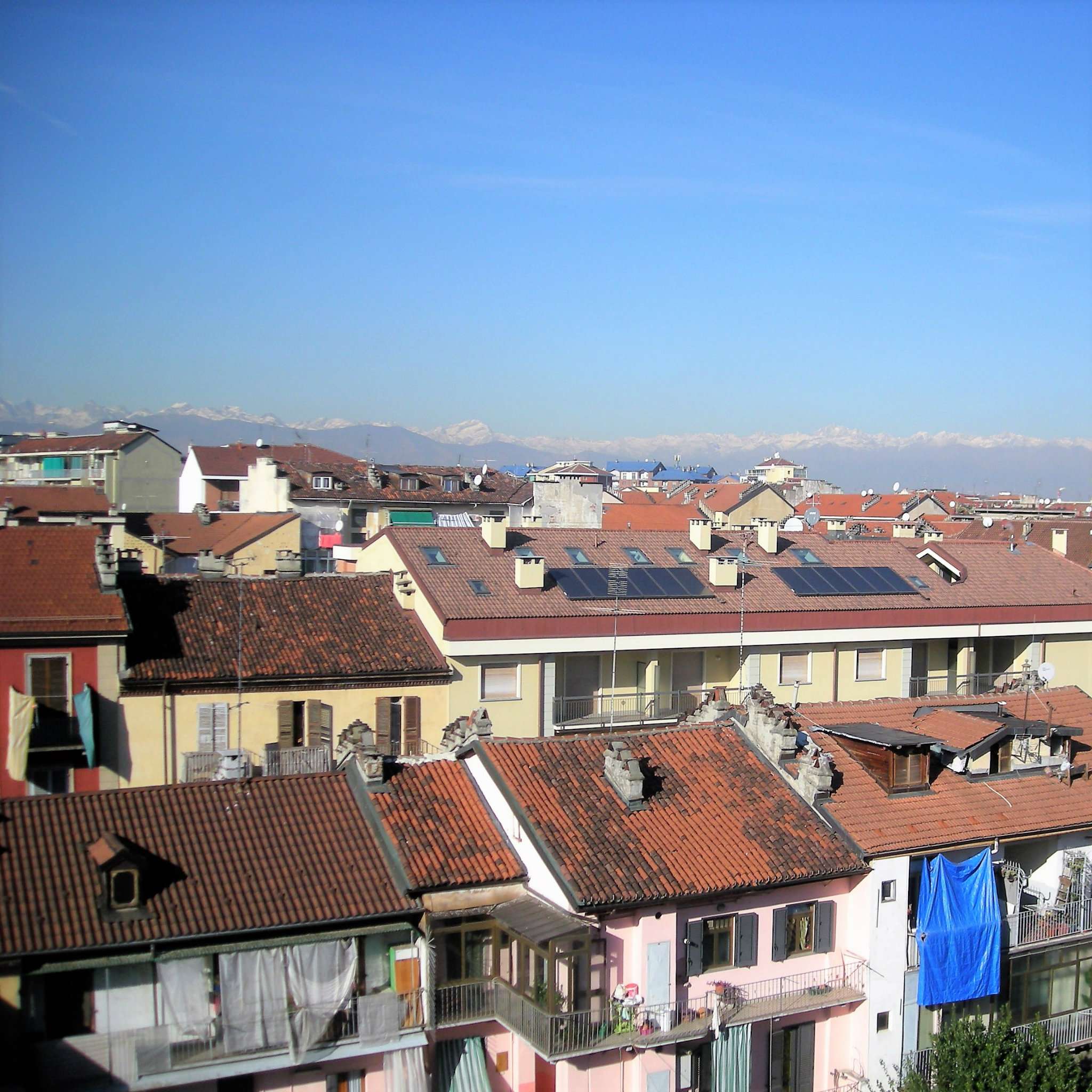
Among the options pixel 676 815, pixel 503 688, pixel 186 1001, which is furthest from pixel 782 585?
pixel 186 1001

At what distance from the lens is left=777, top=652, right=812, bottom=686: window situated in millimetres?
38219

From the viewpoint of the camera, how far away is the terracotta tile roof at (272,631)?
30969 millimetres

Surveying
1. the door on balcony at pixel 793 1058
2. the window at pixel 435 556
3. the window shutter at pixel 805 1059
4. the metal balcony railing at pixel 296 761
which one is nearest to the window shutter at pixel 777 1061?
the door on balcony at pixel 793 1058

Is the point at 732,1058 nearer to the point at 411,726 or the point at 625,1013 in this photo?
the point at 625,1013

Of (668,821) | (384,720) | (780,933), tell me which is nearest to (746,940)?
(780,933)

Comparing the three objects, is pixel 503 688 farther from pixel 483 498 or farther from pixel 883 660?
pixel 483 498

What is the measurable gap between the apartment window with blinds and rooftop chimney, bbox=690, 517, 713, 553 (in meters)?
17.0

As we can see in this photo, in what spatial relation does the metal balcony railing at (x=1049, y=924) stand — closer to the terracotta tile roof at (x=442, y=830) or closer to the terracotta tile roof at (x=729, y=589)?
the terracotta tile roof at (x=442, y=830)

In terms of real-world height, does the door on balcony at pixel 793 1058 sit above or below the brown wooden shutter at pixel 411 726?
below

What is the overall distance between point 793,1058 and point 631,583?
1641 cm

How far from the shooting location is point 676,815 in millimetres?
23797

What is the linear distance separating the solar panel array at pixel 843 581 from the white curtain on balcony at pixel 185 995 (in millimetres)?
23938

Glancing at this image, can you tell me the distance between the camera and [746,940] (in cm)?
2295

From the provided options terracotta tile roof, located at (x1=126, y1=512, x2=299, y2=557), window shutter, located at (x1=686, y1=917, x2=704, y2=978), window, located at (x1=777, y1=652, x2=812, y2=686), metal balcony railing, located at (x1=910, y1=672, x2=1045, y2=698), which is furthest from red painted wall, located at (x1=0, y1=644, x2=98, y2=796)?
metal balcony railing, located at (x1=910, y1=672, x2=1045, y2=698)
